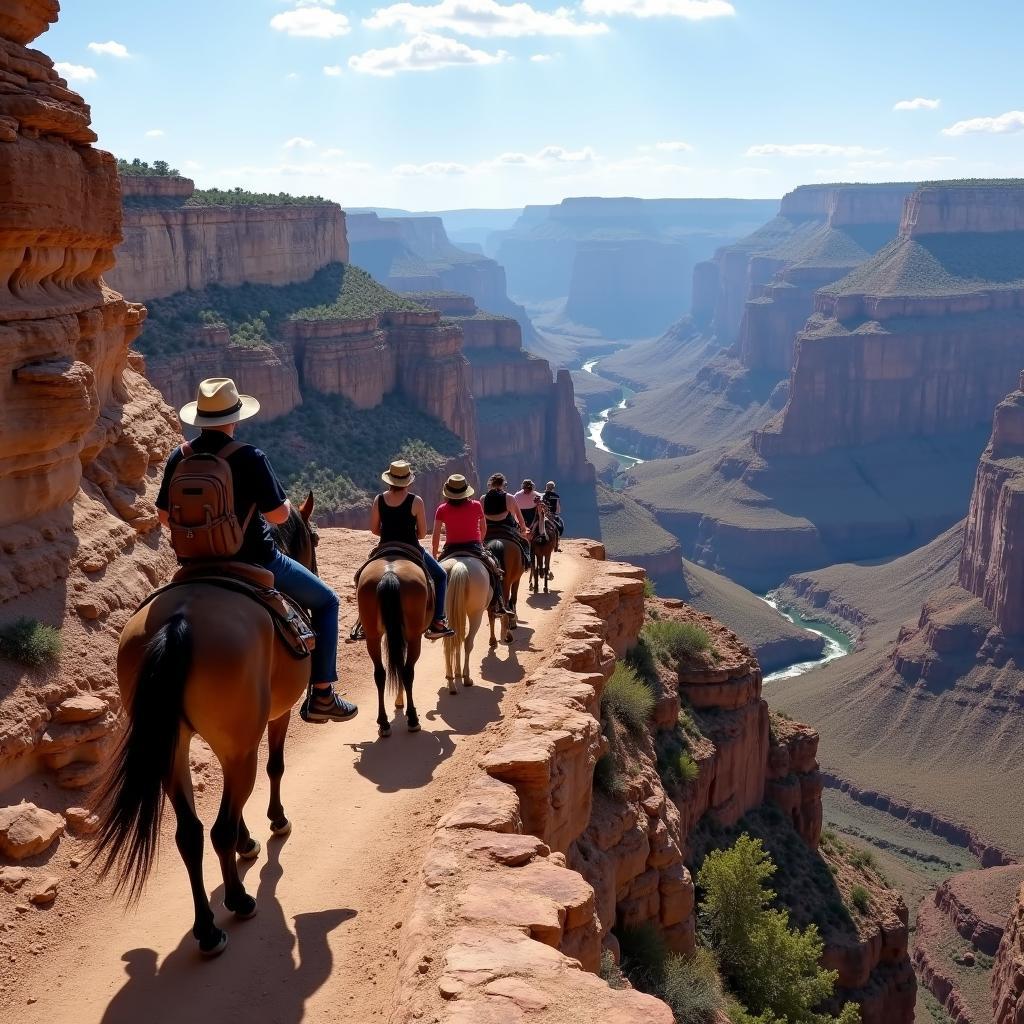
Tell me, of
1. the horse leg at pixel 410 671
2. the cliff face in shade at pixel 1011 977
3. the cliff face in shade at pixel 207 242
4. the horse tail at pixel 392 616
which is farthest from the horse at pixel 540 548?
the cliff face in shade at pixel 207 242

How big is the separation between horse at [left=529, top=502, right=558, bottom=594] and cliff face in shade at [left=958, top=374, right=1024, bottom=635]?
180 feet

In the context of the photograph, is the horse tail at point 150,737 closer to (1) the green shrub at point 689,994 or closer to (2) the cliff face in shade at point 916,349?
(1) the green shrub at point 689,994

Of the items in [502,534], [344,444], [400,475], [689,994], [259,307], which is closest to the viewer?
[400,475]

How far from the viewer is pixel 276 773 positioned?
11492 millimetres

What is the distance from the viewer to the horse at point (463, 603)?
16453 millimetres

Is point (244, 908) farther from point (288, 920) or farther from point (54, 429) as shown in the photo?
point (54, 429)

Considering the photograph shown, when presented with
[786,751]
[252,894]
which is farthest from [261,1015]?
[786,751]

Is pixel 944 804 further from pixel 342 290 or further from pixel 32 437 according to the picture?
pixel 32 437

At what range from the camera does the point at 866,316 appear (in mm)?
135625

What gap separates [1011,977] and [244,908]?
25.2 metres

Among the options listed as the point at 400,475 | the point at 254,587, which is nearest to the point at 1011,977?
the point at 400,475

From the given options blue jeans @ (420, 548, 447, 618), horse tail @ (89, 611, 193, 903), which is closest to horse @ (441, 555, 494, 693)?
blue jeans @ (420, 548, 447, 618)

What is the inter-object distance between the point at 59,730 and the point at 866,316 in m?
133

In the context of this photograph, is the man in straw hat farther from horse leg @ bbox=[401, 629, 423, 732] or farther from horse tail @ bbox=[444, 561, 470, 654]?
horse tail @ bbox=[444, 561, 470, 654]
